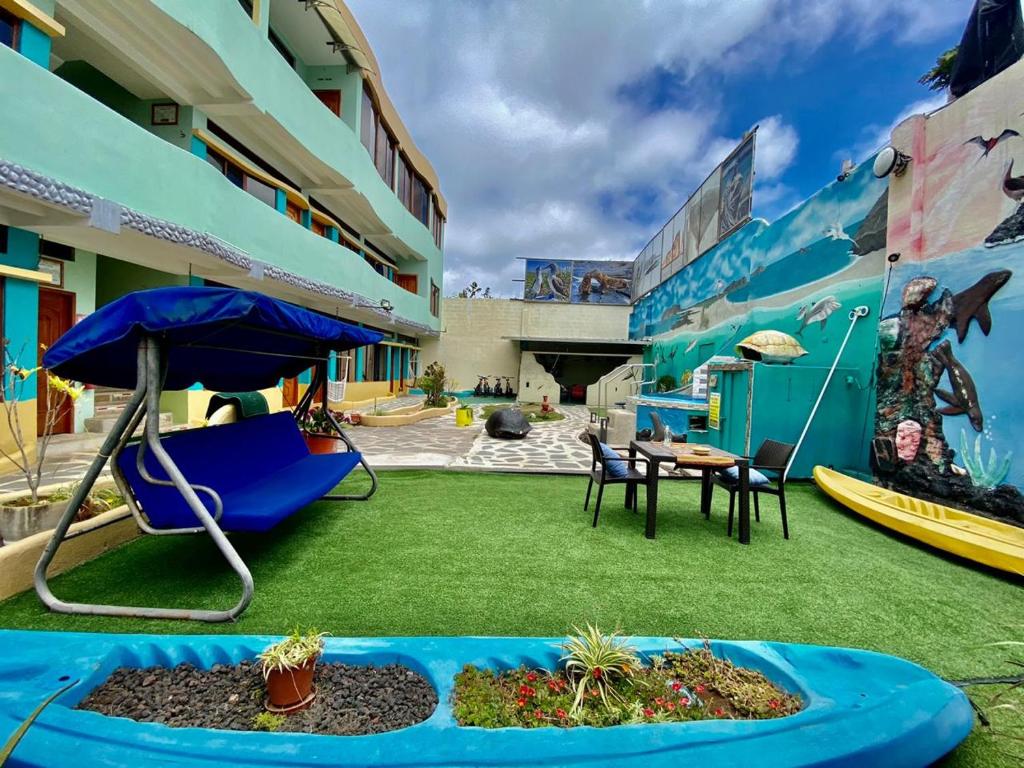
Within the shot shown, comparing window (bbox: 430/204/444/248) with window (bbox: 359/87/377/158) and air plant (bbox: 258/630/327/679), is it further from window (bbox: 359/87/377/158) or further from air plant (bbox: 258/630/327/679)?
air plant (bbox: 258/630/327/679)

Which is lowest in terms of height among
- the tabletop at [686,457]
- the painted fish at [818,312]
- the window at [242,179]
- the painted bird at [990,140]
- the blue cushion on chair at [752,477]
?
the blue cushion on chair at [752,477]

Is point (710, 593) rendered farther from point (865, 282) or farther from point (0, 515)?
point (865, 282)

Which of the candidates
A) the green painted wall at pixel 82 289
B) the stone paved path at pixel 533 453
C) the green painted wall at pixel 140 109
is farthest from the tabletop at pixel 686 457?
the green painted wall at pixel 140 109

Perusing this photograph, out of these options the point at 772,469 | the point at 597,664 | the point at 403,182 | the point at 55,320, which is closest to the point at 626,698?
the point at 597,664

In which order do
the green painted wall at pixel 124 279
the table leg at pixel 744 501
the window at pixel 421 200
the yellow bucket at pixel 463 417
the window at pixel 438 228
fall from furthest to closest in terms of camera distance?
1. the window at pixel 438 228
2. the window at pixel 421 200
3. the yellow bucket at pixel 463 417
4. the green painted wall at pixel 124 279
5. the table leg at pixel 744 501

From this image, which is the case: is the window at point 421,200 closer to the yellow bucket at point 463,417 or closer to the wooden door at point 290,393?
the wooden door at point 290,393

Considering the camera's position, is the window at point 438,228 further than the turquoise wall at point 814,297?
Yes

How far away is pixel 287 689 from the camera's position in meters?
1.82

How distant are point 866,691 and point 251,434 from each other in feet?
15.4

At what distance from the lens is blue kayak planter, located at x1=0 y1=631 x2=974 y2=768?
1497 mm

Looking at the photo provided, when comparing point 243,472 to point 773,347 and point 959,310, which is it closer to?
point 959,310

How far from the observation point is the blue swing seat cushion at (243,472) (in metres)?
3.04

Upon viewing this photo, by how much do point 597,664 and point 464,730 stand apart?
1.97 feet

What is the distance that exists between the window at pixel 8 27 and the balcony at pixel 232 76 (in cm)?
108
